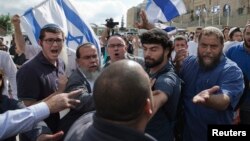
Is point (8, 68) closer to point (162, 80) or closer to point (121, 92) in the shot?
point (162, 80)

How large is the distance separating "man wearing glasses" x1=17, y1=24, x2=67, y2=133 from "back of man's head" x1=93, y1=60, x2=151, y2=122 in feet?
5.21

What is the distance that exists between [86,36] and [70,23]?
0.30 metres

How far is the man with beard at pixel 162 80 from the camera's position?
3.17 meters

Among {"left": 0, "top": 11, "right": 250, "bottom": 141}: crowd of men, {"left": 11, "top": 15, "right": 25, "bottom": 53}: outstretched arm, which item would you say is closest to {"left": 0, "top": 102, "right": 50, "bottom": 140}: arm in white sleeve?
{"left": 0, "top": 11, "right": 250, "bottom": 141}: crowd of men

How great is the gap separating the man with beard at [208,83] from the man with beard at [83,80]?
0.84 metres

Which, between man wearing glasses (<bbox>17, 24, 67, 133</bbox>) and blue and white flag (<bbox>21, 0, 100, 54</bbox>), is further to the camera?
blue and white flag (<bbox>21, 0, 100, 54</bbox>)

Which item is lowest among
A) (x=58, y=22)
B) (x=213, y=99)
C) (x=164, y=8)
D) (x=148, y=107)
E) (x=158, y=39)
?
(x=213, y=99)

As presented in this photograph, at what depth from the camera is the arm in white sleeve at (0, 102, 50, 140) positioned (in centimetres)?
244

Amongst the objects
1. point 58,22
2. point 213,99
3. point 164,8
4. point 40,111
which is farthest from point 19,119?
point 164,8

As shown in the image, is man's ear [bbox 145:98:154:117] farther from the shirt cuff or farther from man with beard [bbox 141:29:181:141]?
man with beard [bbox 141:29:181:141]

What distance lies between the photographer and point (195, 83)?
3.51 metres

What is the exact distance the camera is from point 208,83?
3422 millimetres

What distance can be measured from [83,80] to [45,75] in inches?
16.6

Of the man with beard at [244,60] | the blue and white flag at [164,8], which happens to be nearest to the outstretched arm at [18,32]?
the blue and white flag at [164,8]
